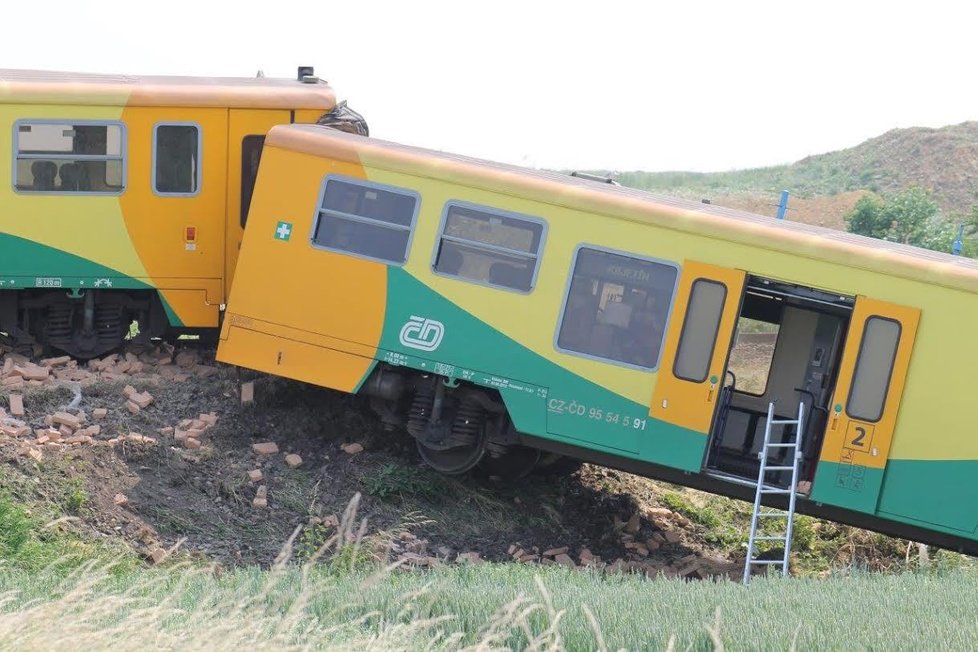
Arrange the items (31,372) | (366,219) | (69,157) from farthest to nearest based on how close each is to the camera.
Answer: (69,157) → (31,372) → (366,219)

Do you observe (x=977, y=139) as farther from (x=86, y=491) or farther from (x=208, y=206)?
(x=86, y=491)

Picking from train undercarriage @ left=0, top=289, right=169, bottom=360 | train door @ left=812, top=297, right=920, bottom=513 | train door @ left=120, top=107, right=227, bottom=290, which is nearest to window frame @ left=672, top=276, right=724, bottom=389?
train door @ left=812, top=297, right=920, bottom=513

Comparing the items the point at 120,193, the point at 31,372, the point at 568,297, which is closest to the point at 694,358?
the point at 568,297

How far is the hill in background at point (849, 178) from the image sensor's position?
44.1 m

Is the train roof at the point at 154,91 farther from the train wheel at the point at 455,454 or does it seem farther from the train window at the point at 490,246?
the train wheel at the point at 455,454

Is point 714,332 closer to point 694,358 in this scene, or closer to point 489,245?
point 694,358

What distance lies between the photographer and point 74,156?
16141mm

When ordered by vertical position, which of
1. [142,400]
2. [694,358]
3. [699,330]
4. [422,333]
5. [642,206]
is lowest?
[142,400]

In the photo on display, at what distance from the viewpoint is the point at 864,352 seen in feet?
44.0

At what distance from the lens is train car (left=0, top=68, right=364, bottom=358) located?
52.6ft

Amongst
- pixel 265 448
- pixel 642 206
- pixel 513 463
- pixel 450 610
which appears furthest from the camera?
pixel 513 463

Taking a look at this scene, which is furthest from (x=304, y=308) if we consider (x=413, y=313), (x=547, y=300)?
(x=547, y=300)

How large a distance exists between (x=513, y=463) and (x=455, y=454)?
24.9 inches

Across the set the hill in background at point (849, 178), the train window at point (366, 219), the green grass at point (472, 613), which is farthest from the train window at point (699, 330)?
the hill in background at point (849, 178)
